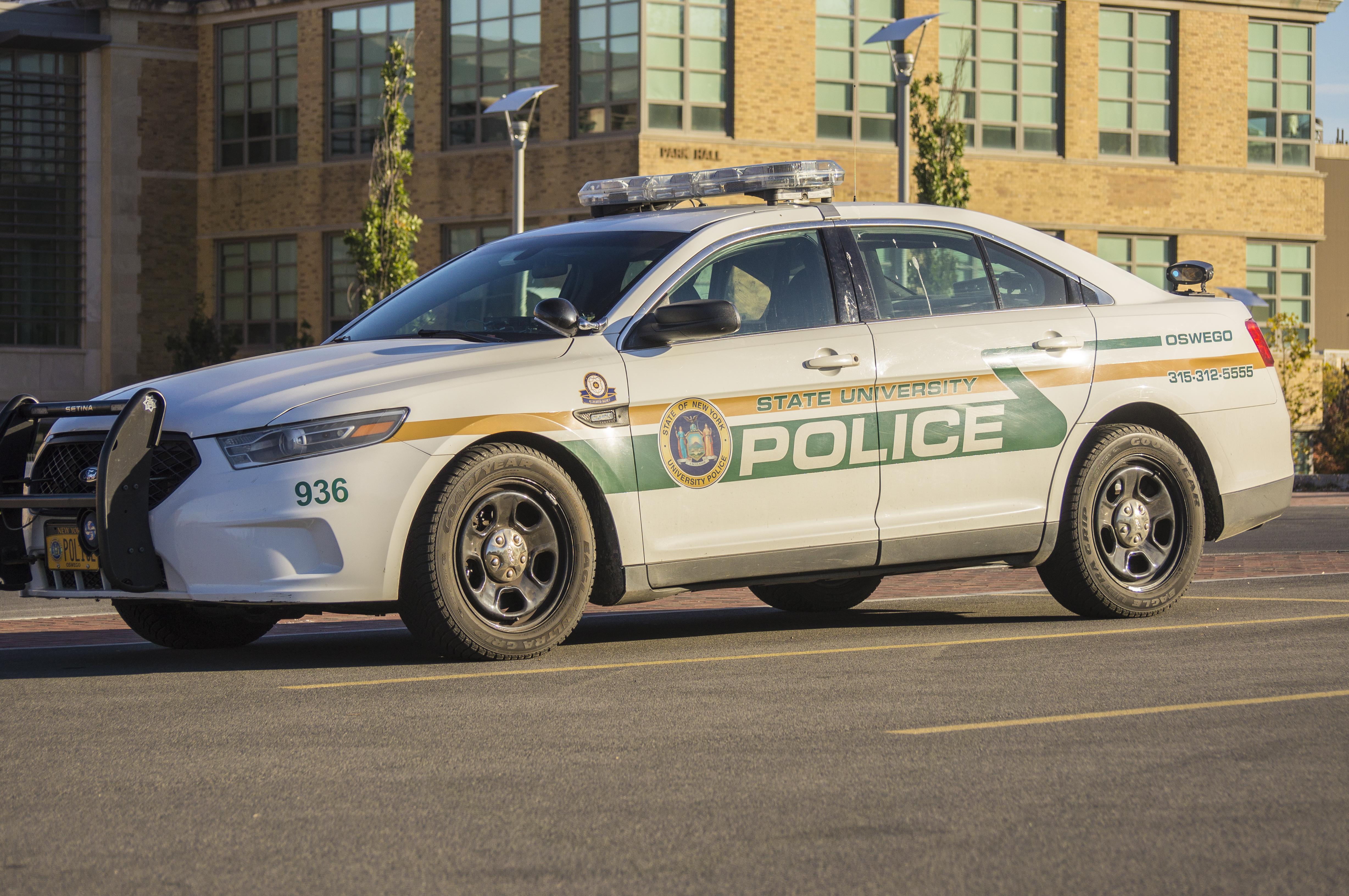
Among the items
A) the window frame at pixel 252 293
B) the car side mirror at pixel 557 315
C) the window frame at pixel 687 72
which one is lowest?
the car side mirror at pixel 557 315

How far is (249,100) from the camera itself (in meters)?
34.6

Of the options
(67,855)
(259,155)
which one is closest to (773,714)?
(67,855)

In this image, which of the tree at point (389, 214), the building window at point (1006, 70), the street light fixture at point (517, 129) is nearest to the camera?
the street light fixture at point (517, 129)

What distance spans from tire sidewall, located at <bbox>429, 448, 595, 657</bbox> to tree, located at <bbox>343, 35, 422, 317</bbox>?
813 inches

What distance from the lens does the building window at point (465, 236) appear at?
32.0m

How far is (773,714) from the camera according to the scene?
19.0 feet

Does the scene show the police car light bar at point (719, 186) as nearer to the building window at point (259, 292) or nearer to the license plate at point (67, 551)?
the license plate at point (67, 551)

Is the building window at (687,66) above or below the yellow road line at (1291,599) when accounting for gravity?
above

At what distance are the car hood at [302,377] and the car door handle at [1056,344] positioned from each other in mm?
2257

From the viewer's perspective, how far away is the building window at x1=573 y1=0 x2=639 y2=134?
2967 centimetres

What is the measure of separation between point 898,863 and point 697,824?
557 millimetres

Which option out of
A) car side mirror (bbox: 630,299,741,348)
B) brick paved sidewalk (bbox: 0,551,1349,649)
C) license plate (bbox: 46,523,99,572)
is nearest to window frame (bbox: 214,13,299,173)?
brick paved sidewalk (bbox: 0,551,1349,649)

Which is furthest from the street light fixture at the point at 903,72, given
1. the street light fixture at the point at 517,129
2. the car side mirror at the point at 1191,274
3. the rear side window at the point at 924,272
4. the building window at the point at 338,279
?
the building window at the point at 338,279

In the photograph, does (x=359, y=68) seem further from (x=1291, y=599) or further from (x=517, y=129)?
(x=1291, y=599)
